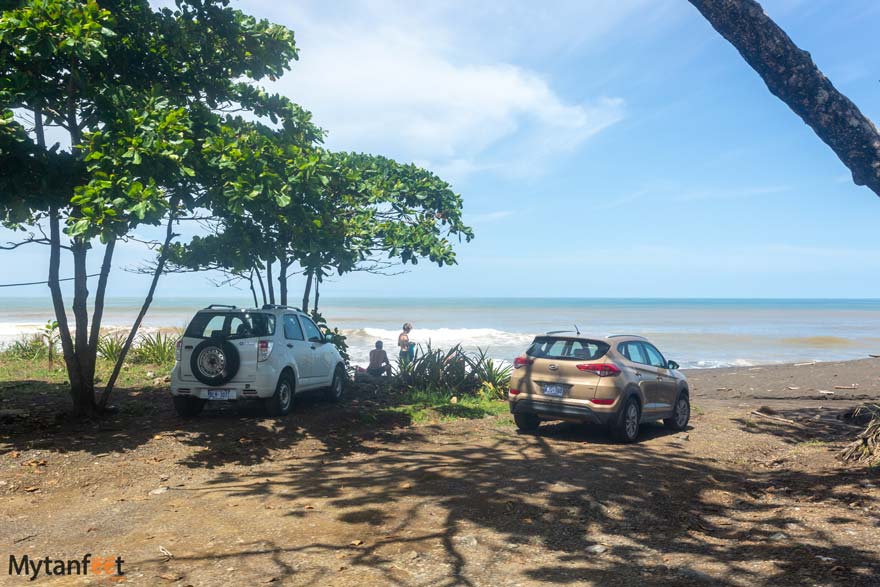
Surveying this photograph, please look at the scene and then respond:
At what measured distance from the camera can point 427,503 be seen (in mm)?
7070

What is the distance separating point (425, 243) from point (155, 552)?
10.3 meters

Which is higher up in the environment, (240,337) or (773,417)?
(240,337)

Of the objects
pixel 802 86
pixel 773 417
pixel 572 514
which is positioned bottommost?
pixel 773 417

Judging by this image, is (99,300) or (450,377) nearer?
(99,300)

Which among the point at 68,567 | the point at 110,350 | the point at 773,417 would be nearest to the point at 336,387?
the point at 110,350

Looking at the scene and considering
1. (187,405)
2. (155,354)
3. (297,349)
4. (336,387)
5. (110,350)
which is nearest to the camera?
(187,405)

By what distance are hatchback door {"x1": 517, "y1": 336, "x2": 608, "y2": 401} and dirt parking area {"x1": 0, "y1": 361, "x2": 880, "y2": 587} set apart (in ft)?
2.75

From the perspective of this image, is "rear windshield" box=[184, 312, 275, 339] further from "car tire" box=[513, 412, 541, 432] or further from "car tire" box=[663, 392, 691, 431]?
"car tire" box=[663, 392, 691, 431]

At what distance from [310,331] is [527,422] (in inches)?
183

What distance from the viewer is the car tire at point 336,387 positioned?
14547 millimetres

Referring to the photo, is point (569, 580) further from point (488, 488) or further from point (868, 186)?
point (868, 186)

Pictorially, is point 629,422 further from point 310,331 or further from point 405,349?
point 405,349

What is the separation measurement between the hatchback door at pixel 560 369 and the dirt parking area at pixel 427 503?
84 cm

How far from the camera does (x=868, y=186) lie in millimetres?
5852
